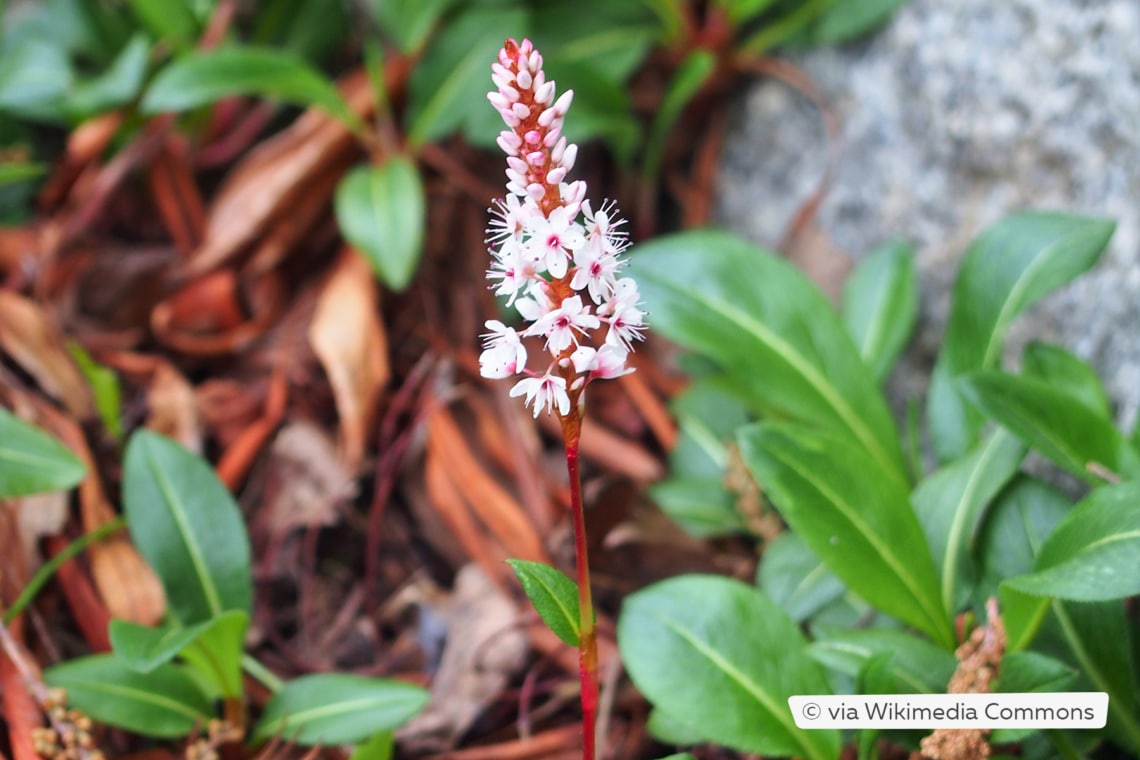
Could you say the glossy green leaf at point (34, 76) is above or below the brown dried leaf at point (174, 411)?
above

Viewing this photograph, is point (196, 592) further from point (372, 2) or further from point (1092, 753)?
point (372, 2)

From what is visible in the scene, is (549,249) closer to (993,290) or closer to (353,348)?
(993,290)

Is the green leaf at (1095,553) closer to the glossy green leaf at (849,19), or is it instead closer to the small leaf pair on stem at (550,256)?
the small leaf pair on stem at (550,256)

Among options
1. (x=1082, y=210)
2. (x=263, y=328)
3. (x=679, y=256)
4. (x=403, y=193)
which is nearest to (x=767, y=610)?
(x=679, y=256)

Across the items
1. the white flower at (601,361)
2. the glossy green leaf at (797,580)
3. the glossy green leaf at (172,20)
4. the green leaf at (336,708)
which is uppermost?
the glossy green leaf at (172,20)

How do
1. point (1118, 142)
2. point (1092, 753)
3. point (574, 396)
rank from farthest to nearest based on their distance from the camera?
point (1118, 142) < point (1092, 753) < point (574, 396)

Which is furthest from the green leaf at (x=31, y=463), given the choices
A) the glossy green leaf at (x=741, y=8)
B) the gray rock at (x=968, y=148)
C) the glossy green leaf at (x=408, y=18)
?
the glossy green leaf at (x=741, y=8)
